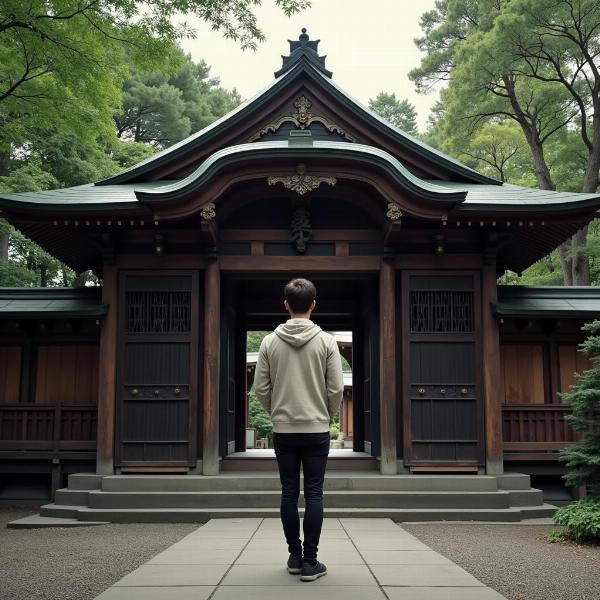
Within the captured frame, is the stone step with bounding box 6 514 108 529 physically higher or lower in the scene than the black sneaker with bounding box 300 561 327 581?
lower

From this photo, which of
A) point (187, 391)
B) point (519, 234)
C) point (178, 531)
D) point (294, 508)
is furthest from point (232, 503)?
point (519, 234)

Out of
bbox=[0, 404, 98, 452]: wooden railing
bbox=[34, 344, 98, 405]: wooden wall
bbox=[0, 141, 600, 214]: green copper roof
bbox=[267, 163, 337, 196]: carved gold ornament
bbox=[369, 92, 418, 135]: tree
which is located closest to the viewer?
bbox=[0, 141, 600, 214]: green copper roof

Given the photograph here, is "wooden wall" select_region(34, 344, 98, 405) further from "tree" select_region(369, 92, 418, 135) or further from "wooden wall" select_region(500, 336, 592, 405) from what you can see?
"tree" select_region(369, 92, 418, 135)

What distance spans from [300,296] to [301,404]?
0.71 m

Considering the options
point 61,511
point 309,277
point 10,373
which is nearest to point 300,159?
point 309,277

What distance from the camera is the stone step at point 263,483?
891cm

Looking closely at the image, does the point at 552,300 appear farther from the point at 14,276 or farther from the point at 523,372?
the point at 14,276

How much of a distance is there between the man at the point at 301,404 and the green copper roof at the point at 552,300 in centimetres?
638

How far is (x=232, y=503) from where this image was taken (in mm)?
8648

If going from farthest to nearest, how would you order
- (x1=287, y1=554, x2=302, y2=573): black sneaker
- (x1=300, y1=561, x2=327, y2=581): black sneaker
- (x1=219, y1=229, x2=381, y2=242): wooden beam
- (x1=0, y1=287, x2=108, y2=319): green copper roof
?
(x1=0, y1=287, x2=108, y2=319): green copper roof
(x1=219, y1=229, x2=381, y2=242): wooden beam
(x1=287, y1=554, x2=302, y2=573): black sneaker
(x1=300, y1=561, x2=327, y2=581): black sneaker

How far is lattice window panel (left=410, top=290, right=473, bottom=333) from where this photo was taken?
9898 mm

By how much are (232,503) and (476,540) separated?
10.2 ft

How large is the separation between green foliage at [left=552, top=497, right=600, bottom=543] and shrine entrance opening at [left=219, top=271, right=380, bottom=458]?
414cm

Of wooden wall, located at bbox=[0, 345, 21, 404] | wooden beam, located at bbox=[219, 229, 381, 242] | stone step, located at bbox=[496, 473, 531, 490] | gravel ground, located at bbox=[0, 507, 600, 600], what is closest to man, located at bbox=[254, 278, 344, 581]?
gravel ground, located at bbox=[0, 507, 600, 600]
